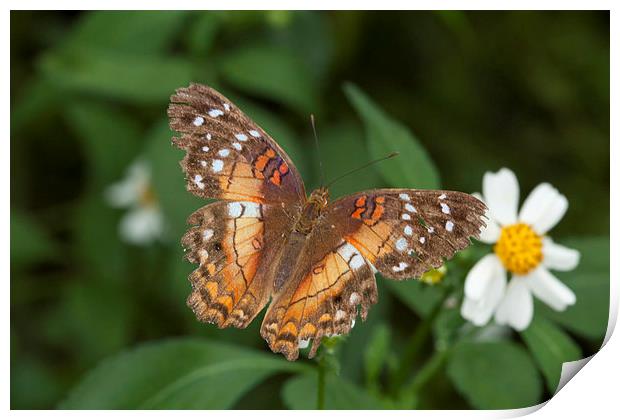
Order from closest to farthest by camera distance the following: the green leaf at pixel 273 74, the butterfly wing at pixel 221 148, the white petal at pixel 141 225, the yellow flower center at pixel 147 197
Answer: the butterfly wing at pixel 221 148 < the green leaf at pixel 273 74 < the white petal at pixel 141 225 < the yellow flower center at pixel 147 197

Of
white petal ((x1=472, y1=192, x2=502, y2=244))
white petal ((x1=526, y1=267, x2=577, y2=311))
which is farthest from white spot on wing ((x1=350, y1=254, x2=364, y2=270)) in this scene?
white petal ((x1=526, y1=267, x2=577, y2=311))

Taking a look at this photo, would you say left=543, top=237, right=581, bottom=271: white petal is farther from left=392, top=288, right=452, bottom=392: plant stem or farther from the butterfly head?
the butterfly head

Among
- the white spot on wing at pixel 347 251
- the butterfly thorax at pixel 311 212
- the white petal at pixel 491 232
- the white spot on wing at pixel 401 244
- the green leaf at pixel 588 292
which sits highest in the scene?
the butterfly thorax at pixel 311 212

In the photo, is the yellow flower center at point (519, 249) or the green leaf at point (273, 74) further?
the green leaf at point (273, 74)

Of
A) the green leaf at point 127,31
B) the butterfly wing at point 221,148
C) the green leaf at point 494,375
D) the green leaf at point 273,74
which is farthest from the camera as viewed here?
the green leaf at point 273,74

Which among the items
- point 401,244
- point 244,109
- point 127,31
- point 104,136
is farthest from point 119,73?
point 401,244

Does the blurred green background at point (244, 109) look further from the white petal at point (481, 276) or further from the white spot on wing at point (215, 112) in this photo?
the white spot on wing at point (215, 112)

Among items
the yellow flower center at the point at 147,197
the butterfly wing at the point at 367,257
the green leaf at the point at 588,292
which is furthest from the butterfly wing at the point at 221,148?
the yellow flower center at the point at 147,197

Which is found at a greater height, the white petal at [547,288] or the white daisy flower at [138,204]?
the white daisy flower at [138,204]
